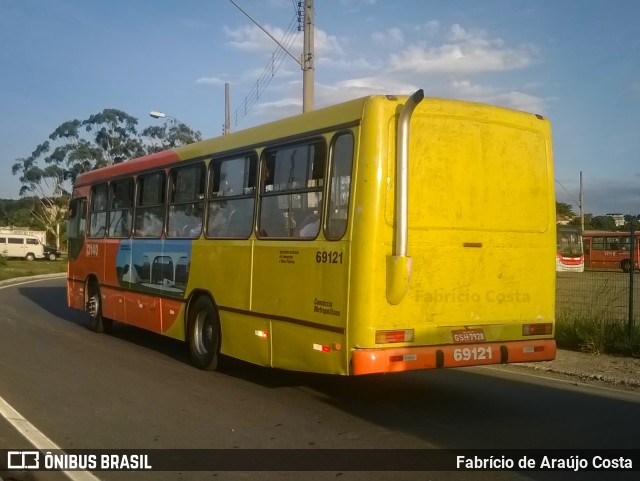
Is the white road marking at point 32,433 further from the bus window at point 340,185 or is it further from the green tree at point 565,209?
the green tree at point 565,209

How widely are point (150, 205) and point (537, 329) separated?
6.52m

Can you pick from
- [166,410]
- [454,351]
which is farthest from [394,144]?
[166,410]

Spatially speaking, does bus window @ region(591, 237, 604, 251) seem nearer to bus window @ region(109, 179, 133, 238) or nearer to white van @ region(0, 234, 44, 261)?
bus window @ region(109, 179, 133, 238)

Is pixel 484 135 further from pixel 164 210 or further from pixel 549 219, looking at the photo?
pixel 164 210

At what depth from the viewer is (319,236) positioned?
701 centimetres

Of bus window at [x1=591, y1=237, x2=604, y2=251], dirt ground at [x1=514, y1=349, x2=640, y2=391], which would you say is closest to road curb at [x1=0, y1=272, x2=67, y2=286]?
dirt ground at [x1=514, y1=349, x2=640, y2=391]

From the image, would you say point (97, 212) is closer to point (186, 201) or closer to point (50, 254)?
point (186, 201)

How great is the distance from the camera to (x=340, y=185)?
22.4 feet

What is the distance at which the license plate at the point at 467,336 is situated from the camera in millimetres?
6931

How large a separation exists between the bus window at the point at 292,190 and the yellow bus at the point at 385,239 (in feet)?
0.06

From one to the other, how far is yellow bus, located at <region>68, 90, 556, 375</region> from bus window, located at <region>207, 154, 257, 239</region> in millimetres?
28

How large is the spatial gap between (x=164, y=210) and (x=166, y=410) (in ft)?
13.4

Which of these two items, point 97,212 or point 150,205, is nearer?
point 150,205

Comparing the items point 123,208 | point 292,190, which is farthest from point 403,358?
point 123,208
